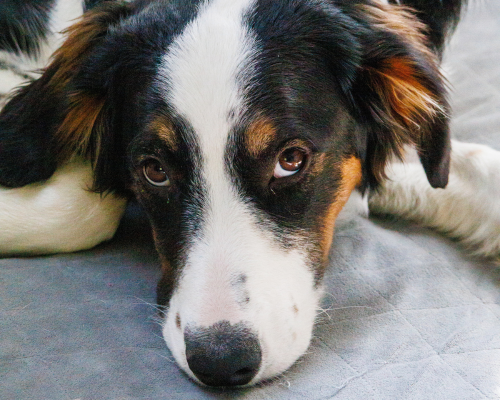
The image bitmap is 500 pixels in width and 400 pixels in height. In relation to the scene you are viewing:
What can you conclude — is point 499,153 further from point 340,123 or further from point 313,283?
point 313,283

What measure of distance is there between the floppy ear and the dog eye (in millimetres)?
335

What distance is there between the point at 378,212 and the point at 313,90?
85cm

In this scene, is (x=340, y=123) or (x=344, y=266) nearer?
(x=340, y=123)

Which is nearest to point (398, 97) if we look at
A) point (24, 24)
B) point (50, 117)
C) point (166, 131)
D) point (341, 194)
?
point (341, 194)

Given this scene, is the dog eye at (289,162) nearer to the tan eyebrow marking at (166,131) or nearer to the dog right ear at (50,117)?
the tan eyebrow marking at (166,131)

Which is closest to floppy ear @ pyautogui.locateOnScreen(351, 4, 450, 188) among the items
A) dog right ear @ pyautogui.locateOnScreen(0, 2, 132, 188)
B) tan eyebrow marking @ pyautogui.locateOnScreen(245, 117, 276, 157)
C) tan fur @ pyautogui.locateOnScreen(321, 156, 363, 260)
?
tan fur @ pyautogui.locateOnScreen(321, 156, 363, 260)

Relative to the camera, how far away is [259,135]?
5.08 feet

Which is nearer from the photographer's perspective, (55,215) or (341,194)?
(341,194)

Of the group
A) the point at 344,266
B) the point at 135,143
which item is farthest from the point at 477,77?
the point at 135,143

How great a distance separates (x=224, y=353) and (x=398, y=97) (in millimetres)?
1044

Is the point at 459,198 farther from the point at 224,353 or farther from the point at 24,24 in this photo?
the point at 24,24

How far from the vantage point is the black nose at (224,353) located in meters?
1.34

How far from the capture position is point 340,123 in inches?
68.5

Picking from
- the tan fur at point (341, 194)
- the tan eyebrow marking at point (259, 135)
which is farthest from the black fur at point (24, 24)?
the tan fur at point (341, 194)
